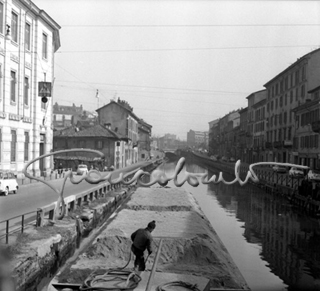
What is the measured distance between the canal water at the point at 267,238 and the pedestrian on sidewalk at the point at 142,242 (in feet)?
5.38

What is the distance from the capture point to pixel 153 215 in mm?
22234

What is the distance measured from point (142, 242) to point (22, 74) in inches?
227

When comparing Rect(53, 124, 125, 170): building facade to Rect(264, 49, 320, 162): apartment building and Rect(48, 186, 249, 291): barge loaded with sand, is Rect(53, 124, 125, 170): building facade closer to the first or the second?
Rect(48, 186, 249, 291): barge loaded with sand

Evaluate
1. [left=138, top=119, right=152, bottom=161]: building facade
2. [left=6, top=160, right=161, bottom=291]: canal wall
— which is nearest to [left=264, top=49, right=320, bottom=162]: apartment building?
[left=138, top=119, right=152, bottom=161]: building facade

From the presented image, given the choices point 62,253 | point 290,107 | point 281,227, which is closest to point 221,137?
point 281,227

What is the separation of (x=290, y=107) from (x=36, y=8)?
1477cm

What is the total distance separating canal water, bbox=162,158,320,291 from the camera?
594 inches

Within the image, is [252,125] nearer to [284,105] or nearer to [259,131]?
[259,131]

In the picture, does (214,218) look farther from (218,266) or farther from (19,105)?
(19,105)

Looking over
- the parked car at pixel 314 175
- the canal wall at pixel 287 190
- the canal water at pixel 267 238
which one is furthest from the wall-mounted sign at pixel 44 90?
the parked car at pixel 314 175

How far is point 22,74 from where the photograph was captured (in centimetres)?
1102

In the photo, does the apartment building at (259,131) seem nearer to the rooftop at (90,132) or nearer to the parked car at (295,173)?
the rooftop at (90,132)

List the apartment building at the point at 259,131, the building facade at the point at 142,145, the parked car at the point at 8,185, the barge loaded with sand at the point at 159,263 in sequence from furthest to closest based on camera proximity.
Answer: the building facade at the point at 142,145, the apartment building at the point at 259,131, the parked car at the point at 8,185, the barge loaded with sand at the point at 159,263

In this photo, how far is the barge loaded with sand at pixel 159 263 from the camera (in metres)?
8.28
